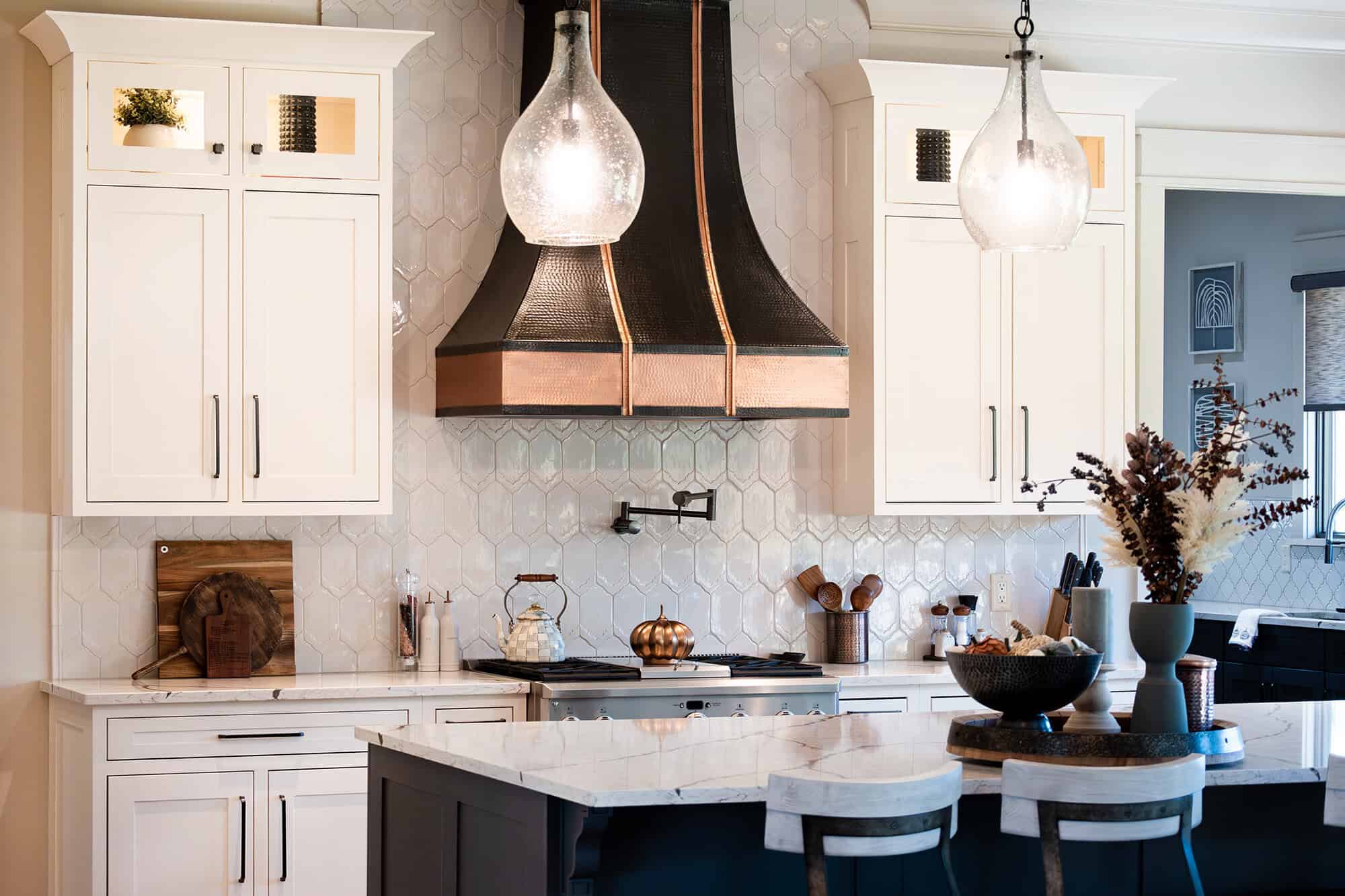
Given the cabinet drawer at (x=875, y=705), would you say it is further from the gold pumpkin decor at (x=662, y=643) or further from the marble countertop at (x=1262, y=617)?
the marble countertop at (x=1262, y=617)

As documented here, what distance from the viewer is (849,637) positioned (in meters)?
5.33

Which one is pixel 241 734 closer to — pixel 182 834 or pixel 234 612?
pixel 182 834

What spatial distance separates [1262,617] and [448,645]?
11.1 feet

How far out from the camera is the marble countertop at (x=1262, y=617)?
244 inches

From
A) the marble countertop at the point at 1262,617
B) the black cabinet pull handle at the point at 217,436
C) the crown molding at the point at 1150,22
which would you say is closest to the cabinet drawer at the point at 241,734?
the black cabinet pull handle at the point at 217,436

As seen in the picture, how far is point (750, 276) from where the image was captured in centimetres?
500

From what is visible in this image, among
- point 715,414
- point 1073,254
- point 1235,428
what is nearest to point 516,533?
point 715,414

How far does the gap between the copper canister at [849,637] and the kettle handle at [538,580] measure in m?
0.90

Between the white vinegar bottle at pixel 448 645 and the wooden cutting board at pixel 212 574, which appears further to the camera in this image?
the white vinegar bottle at pixel 448 645

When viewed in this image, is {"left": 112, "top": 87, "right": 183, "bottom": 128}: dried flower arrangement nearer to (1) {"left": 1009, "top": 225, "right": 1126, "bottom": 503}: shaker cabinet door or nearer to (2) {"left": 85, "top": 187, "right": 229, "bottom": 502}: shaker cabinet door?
(2) {"left": 85, "top": 187, "right": 229, "bottom": 502}: shaker cabinet door

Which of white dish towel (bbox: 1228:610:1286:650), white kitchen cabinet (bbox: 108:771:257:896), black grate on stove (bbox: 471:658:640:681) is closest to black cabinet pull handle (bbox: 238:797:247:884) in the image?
white kitchen cabinet (bbox: 108:771:257:896)

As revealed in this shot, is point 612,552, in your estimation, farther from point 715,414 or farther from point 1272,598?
point 1272,598

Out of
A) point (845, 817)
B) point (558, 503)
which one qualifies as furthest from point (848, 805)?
point (558, 503)

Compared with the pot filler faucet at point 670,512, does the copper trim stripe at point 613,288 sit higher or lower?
higher
